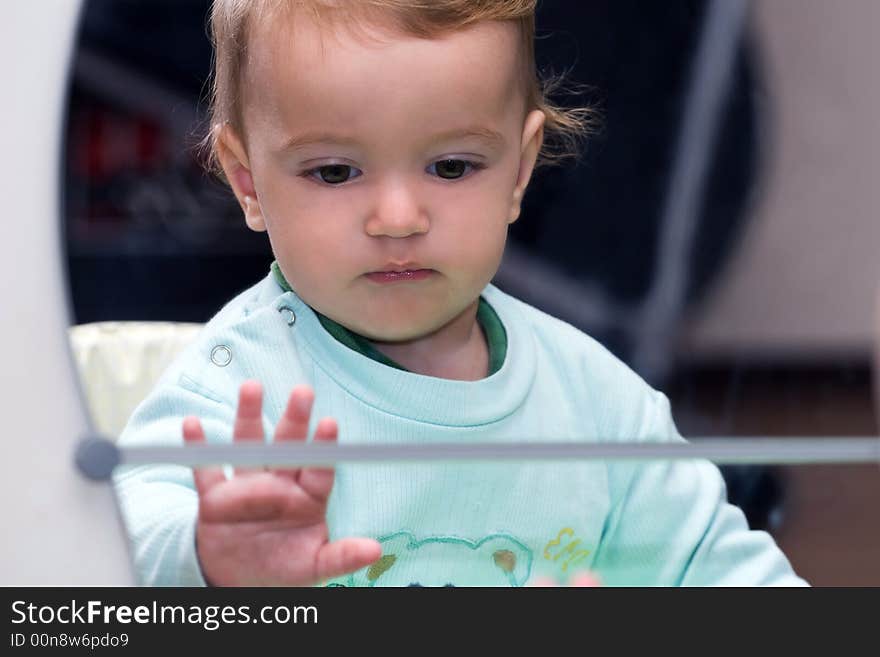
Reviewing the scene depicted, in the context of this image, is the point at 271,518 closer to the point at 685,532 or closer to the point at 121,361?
the point at 685,532

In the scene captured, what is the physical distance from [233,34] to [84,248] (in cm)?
63

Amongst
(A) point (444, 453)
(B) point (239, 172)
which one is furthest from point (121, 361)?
(A) point (444, 453)

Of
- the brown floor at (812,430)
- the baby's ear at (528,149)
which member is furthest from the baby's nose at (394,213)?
the brown floor at (812,430)

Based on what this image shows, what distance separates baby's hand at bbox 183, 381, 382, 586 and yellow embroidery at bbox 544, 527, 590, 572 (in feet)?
0.51

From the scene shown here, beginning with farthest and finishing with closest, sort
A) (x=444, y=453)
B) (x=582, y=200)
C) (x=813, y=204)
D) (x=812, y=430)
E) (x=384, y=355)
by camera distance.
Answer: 1. (x=582, y=200)
2. (x=813, y=204)
3. (x=812, y=430)
4. (x=384, y=355)
5. (x=444, y=453)

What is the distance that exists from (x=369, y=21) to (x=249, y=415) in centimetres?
19

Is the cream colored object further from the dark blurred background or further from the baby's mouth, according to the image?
the baby's mouth

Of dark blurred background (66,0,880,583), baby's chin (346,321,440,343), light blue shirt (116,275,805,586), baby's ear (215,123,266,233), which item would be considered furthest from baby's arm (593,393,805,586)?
dark blurred background (66,0,880,583)

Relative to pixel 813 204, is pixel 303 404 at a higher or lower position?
lower

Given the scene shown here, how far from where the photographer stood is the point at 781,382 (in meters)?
1.10

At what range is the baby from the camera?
0.54 m

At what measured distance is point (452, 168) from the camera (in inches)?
24.9
